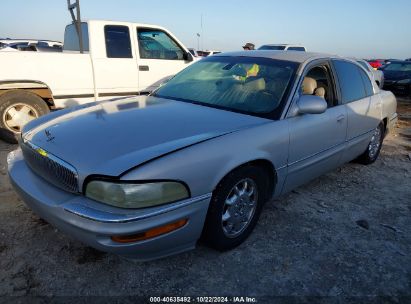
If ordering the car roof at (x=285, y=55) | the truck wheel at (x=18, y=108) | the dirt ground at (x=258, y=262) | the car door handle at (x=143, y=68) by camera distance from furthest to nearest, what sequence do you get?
1. the car door handle at (x=143, y=68)
2. the truck wheel at (x=18, y=108)
3. the car roof at (x=285, y=55)
4. the dirt ground at (x=258, y=262)

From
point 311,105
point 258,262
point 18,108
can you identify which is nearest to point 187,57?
point 18,108

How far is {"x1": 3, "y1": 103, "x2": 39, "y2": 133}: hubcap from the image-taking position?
5117 mm

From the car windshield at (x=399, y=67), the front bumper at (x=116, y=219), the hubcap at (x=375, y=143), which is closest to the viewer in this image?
the front bumper at (x=116, y=219)

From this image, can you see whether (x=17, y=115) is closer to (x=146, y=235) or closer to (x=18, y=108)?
(x=18, y=108)

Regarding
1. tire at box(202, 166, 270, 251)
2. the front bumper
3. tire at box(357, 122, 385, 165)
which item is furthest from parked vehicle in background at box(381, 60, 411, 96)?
the front bumper

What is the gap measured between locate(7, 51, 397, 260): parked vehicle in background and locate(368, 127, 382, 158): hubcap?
0.97 meters

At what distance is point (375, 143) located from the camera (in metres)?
4.84

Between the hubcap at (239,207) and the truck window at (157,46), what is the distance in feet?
13.8

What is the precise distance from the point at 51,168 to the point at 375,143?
14.0ft

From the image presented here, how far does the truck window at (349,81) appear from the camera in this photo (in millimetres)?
3729

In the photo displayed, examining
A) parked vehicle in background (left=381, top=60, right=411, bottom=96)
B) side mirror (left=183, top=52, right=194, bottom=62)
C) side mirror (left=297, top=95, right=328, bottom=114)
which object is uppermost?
side mirror (left=183, top=52, right=194, bottom=62)

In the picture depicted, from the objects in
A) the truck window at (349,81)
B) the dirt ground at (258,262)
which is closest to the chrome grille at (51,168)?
the dirt ground at (258,262)

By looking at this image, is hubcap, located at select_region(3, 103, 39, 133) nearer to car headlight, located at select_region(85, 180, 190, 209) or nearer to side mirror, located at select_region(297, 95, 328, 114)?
car headlight, located at select_region(85, 180, 190, 209)

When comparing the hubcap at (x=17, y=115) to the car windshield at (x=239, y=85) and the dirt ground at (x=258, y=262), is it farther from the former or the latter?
the car windshield at (x=239, y=85)
